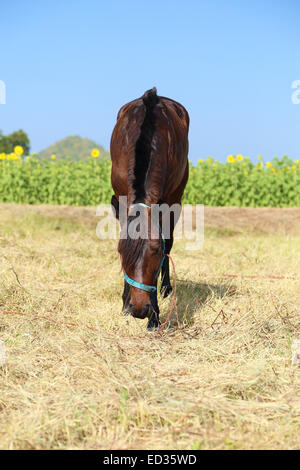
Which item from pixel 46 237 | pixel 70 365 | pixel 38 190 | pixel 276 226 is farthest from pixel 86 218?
pixel 70 365

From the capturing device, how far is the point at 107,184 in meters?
12.5

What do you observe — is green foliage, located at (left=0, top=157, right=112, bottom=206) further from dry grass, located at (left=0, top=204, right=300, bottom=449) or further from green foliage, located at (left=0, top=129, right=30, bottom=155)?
green foliage, located at (left=0, top=129, right=30, bottom=155)

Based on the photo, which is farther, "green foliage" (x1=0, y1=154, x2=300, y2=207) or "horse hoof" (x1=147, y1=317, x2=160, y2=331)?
"green foliage" (x1=0, y1=154, x2=300, y2=207)

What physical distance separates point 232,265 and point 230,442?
4609 mm

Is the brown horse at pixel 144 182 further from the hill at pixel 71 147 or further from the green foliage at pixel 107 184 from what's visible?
the hill at pixel 71 147

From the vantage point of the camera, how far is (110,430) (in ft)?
7.41

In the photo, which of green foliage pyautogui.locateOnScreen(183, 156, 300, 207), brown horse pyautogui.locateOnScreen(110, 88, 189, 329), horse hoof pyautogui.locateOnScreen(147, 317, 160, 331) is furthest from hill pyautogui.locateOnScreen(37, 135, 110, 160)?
horse hoof pyautogui.locateOnScreen(147, 317, 160, 331)

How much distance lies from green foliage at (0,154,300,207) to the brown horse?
8.32 metres

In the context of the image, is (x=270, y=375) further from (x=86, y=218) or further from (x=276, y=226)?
(x=276, y=226)

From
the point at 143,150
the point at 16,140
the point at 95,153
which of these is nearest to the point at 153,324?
the point at 143,150

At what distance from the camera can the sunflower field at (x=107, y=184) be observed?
41.9 ft

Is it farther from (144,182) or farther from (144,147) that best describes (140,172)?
(144,147)

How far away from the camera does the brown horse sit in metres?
3.15

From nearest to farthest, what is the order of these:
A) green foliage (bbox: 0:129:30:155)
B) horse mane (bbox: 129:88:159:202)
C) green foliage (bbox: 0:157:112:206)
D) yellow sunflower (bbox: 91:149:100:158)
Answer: horse mane (bbox: 129:88:159:202) → green foliage (bbox: 0:157:112:206) → yellow sunflower (bbox: 91:149:100:158) → green foliage (bbox: 0:129:30:155)
